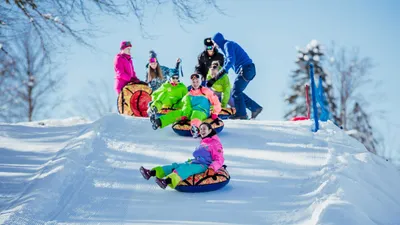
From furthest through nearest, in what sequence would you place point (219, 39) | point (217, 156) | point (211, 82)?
1. point (219, 39)
2. point (211, 82)
3. point (217, 156)

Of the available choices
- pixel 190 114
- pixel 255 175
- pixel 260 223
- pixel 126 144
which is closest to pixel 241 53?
pixel 190 114

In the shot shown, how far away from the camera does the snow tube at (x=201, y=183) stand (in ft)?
24.8

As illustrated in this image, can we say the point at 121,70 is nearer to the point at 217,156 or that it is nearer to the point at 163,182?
the point at 217,156

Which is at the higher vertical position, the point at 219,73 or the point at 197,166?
the point at 219,73

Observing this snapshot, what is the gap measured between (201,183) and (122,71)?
601 centimetres

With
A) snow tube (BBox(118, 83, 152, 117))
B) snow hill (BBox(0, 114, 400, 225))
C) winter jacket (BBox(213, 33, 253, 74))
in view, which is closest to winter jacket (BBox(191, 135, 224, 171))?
snow hill (BBox(0, 114, 400, 225))

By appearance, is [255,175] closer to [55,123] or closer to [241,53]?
[241,53]

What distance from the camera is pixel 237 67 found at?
1222 cm

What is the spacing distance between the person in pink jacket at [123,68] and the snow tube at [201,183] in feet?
18.7

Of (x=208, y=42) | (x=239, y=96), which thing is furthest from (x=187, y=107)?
(x=208, y=42)

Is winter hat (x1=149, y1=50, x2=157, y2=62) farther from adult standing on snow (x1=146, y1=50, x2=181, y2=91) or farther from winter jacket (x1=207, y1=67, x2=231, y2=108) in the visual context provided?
winter jacket (x1=207, y1=67, x2=231, y2=108)

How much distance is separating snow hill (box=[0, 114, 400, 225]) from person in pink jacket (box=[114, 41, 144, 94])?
2.03 metres

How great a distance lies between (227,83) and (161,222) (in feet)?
21.5

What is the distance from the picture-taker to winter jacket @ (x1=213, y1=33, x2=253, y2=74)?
39.2 ft
